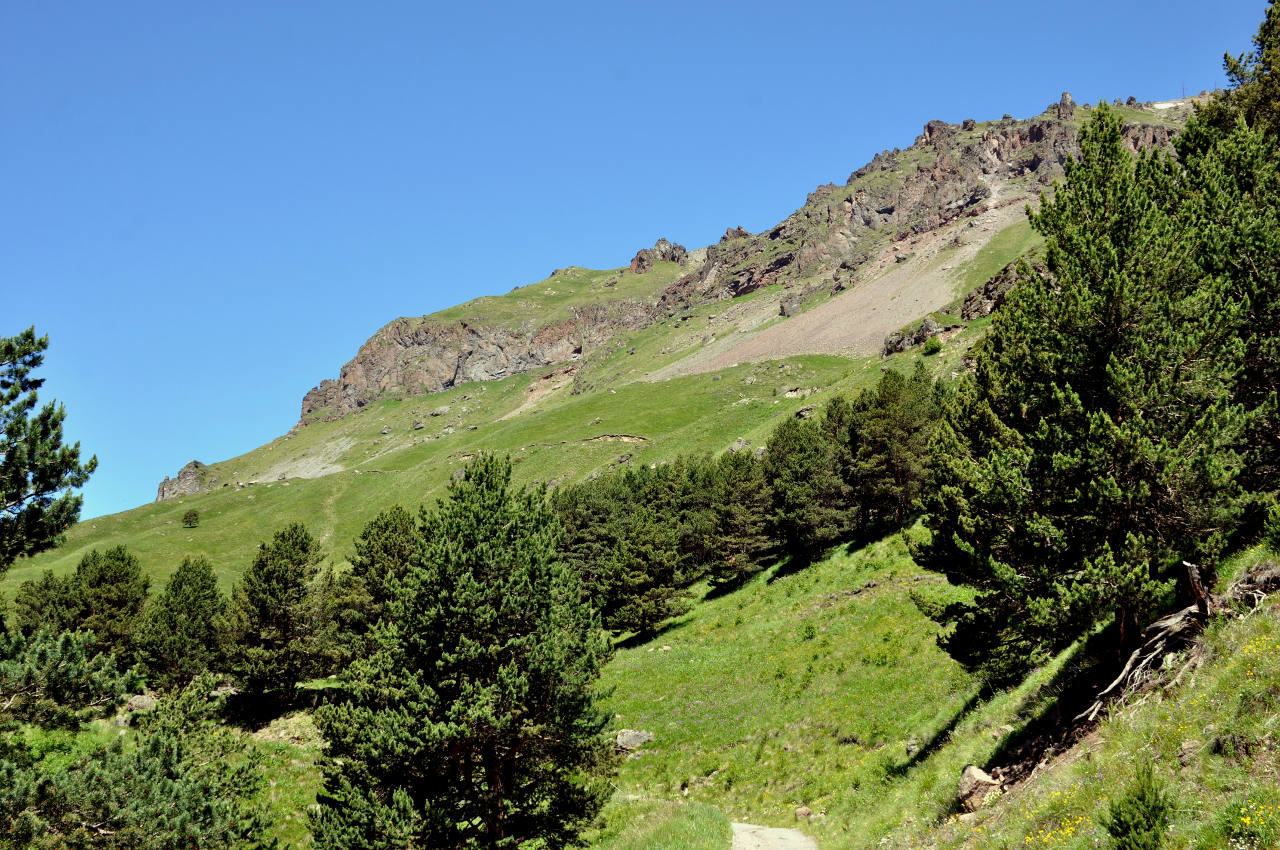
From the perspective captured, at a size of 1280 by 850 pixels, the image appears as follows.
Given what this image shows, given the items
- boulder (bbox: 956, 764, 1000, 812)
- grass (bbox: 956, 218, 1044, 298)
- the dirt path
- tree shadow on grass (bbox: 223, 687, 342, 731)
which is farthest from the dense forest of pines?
grass (bbox: 956, 218, 1044, 298)

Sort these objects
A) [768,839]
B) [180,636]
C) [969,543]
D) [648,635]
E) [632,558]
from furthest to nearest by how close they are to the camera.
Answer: [632,558], [648,635], [180,636], [768,839], [969,543]

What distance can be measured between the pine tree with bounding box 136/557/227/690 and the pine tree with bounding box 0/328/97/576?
108 feet

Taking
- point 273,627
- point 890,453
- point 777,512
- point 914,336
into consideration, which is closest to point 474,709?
point 273,627

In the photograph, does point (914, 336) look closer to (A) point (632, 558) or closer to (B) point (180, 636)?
(A) point (632, 558)

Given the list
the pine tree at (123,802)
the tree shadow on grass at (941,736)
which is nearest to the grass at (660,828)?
the tree shadow on grass at (941,736)

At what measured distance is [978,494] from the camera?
666 inches

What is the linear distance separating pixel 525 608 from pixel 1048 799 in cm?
1260

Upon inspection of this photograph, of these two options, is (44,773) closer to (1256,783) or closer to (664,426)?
(1256,783)

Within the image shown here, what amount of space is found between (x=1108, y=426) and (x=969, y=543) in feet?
15.4

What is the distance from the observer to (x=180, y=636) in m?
48.4

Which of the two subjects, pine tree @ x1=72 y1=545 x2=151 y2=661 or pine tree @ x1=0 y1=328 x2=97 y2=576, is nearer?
pine tree @ x1=0 y1=328 x2=97 y2=576

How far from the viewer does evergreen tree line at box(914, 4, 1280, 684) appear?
13.0m

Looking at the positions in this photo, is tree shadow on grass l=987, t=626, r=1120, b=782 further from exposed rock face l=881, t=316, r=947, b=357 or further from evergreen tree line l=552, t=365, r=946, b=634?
exposed rock face l=881, t=316, r=947, b=357

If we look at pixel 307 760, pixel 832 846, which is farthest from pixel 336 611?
pixel 832 846
